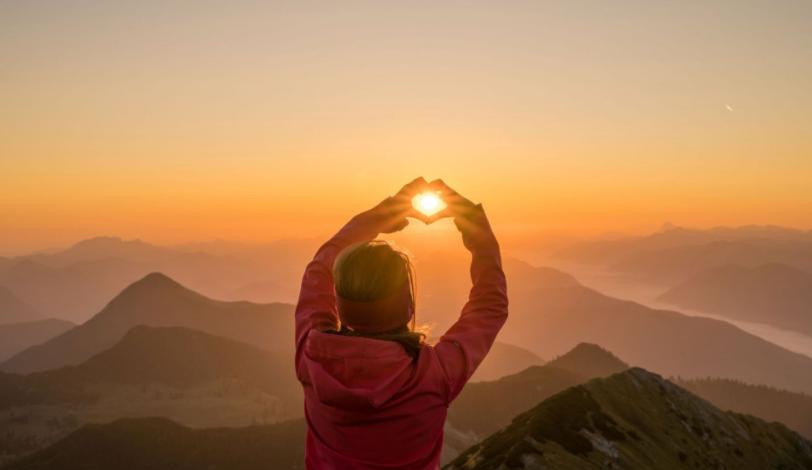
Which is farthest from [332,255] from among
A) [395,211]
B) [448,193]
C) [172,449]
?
[172,449]

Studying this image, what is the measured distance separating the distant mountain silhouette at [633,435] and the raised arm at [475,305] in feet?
124

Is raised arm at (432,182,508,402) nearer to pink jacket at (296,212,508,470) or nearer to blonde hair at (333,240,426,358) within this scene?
pink jacket at (296,212,508,470)

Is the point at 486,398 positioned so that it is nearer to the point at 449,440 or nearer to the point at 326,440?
the point at 449,440

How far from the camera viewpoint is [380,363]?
3602 millimetres

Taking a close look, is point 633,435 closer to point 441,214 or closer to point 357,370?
point 441,214

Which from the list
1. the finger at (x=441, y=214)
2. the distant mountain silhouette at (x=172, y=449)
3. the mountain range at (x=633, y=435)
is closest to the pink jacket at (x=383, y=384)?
the finger at (x=441, y=214)

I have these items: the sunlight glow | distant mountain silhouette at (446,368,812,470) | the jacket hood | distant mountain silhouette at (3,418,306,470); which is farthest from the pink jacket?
distant mountain silhouette at (3,418,306,470)

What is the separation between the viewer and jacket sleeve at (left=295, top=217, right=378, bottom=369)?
428 centimetres

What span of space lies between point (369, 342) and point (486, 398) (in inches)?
7995

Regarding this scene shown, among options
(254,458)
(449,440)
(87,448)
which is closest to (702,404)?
(449,440)

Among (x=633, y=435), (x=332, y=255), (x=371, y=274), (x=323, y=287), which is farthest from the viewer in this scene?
(x=633, y=435)

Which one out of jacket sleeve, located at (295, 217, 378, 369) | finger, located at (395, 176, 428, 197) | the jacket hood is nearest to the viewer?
the jacket hood

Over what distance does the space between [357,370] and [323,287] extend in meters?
1.09

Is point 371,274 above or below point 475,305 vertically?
above
